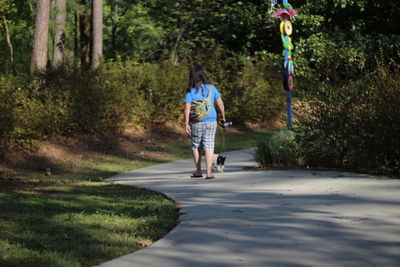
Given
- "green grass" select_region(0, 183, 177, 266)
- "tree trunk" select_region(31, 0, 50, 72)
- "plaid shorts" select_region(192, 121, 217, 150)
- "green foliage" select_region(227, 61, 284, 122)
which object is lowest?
"green grass" select_region(0, 183, 177, 266)

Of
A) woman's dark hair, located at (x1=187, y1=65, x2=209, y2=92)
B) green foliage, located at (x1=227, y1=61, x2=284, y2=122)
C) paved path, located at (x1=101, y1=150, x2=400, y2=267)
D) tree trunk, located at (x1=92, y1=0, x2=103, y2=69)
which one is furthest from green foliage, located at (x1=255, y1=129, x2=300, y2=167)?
tree trunk, located at (x1=92, y1=0, x2=103, y2=69)

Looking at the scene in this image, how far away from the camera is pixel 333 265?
5363 mm

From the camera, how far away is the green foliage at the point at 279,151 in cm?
1269

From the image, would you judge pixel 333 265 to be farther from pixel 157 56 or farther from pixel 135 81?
pixel 157 56

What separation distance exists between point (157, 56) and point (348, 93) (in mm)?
18911

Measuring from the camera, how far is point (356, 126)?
1128 centimetres

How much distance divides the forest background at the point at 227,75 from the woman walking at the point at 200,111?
65.6 inches

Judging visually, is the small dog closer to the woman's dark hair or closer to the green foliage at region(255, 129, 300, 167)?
the green foliage at region(255, 129, 300, 167)

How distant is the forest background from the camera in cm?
1159

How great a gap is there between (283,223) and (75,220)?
2266 mm

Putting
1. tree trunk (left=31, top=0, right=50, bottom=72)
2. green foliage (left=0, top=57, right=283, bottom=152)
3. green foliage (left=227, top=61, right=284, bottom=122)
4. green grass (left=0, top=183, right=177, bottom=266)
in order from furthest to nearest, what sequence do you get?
green foliage (left=227, top=61, right=284, bottom=122) → tree trunk (left=31, top=0, right=50, bottom=72) → green foliage (left=0, top=57, right=283, bottom=152) → green grass (left=0, top=183, right=177, bottom=266)

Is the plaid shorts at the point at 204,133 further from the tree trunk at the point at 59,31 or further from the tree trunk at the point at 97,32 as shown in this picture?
the tree trunk at the point at 59,31

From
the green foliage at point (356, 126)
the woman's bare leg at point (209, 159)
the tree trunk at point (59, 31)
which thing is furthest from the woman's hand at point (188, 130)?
the tree trunk at point (59, 31)

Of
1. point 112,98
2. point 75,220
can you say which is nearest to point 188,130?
point 75,220
